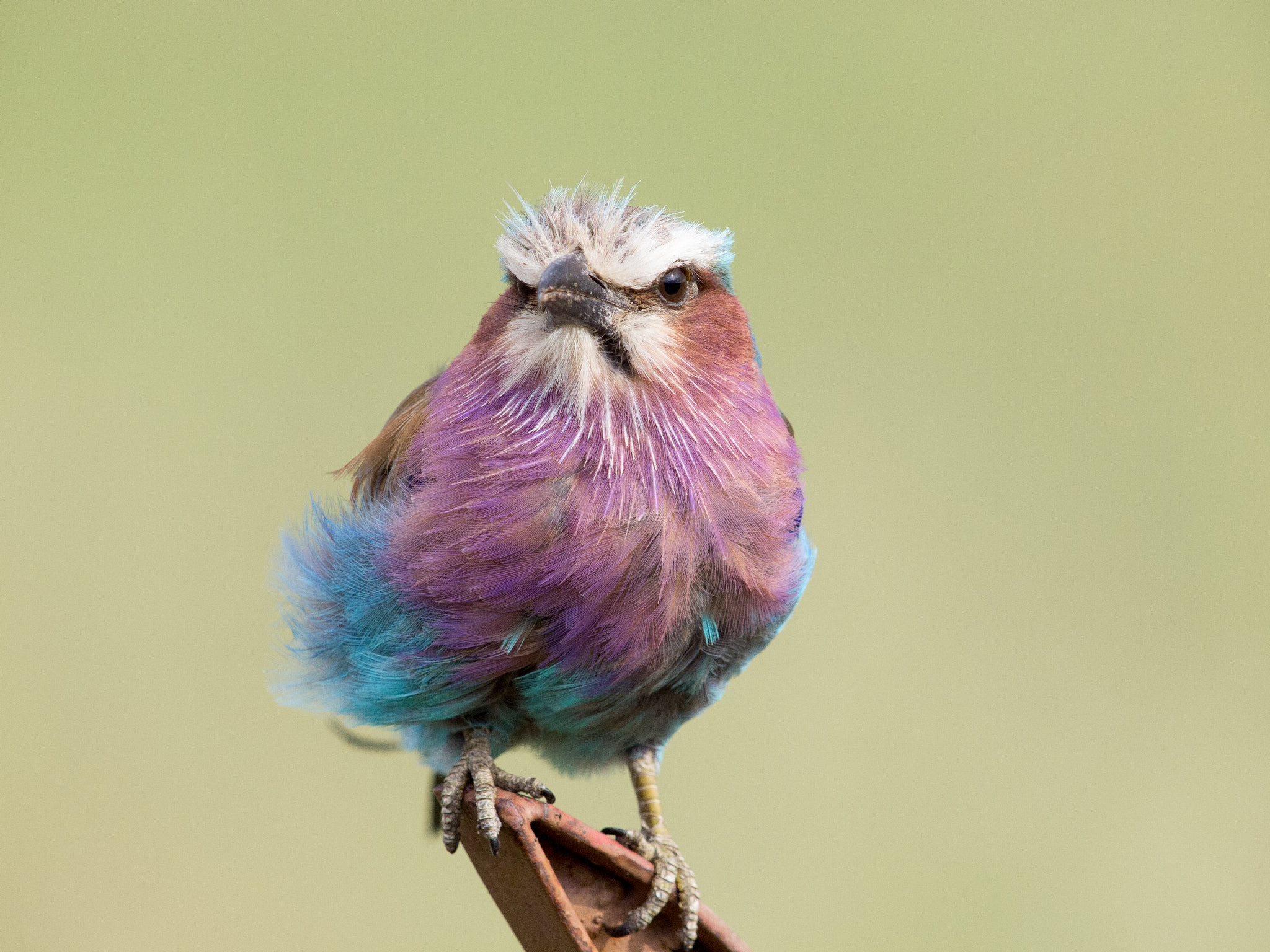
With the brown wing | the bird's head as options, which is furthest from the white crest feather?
the brown wing

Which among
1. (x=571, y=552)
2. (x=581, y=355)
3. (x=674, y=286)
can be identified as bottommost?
(x=571, y=552)

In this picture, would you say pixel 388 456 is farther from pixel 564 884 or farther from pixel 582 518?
pixel 564 884

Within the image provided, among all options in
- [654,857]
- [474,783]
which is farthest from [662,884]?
[474,783]

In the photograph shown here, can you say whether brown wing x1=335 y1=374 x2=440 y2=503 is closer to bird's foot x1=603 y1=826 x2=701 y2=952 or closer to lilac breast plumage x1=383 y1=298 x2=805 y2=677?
lilac breast plumage x1=383 y1=298 x2=805 y2=677

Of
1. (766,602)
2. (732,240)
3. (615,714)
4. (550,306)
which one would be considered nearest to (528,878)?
(615,714)

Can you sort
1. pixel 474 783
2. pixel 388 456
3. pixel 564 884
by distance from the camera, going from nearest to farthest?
pixel 564 884 → pixel 474 783 → pixel 388 456

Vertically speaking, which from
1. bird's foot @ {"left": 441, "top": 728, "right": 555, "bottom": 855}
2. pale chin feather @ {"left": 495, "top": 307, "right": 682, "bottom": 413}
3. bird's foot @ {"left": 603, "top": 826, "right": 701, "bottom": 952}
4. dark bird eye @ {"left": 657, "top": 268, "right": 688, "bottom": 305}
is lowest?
bird's foot @ {"left": 603, "top": 826, "right": 701, "bottom": 952}

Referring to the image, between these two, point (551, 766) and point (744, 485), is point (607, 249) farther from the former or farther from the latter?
point (551, 766)
